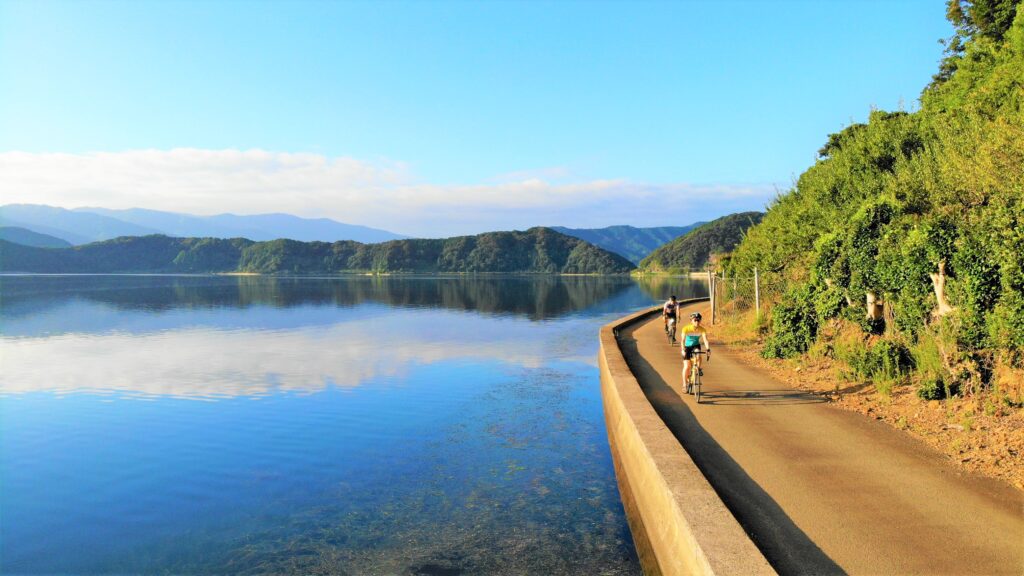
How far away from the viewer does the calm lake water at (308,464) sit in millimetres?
7453

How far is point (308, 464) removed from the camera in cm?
1078

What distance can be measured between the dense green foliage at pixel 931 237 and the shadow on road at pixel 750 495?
2.66 m

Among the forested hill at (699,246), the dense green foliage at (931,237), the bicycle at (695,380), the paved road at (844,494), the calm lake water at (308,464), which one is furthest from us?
the forested hill at (699,246)

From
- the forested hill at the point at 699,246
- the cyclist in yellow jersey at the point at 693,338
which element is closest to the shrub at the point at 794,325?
the cyclist in yellow jersey at the point at 693,338

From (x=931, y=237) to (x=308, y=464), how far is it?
37.8 feet

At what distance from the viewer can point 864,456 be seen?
25.7 ft

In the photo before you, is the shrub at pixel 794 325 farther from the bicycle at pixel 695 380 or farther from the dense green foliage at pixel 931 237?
the bicycle at pixel 695 380

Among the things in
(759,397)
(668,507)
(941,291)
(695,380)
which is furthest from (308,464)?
(941,291)

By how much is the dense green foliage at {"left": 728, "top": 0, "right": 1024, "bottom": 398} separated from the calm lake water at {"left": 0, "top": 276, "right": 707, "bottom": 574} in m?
5.98

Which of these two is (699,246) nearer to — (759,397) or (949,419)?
(759,397)

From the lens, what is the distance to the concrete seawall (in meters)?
4.95

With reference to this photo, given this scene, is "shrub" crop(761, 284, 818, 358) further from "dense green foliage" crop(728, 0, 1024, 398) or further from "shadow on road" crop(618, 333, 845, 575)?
"shadow on road" crop(618, 333, 845, 575)

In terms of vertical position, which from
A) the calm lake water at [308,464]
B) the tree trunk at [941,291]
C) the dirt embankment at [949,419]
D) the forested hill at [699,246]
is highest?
the forested hill at [699,246]

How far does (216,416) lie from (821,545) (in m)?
13.7
